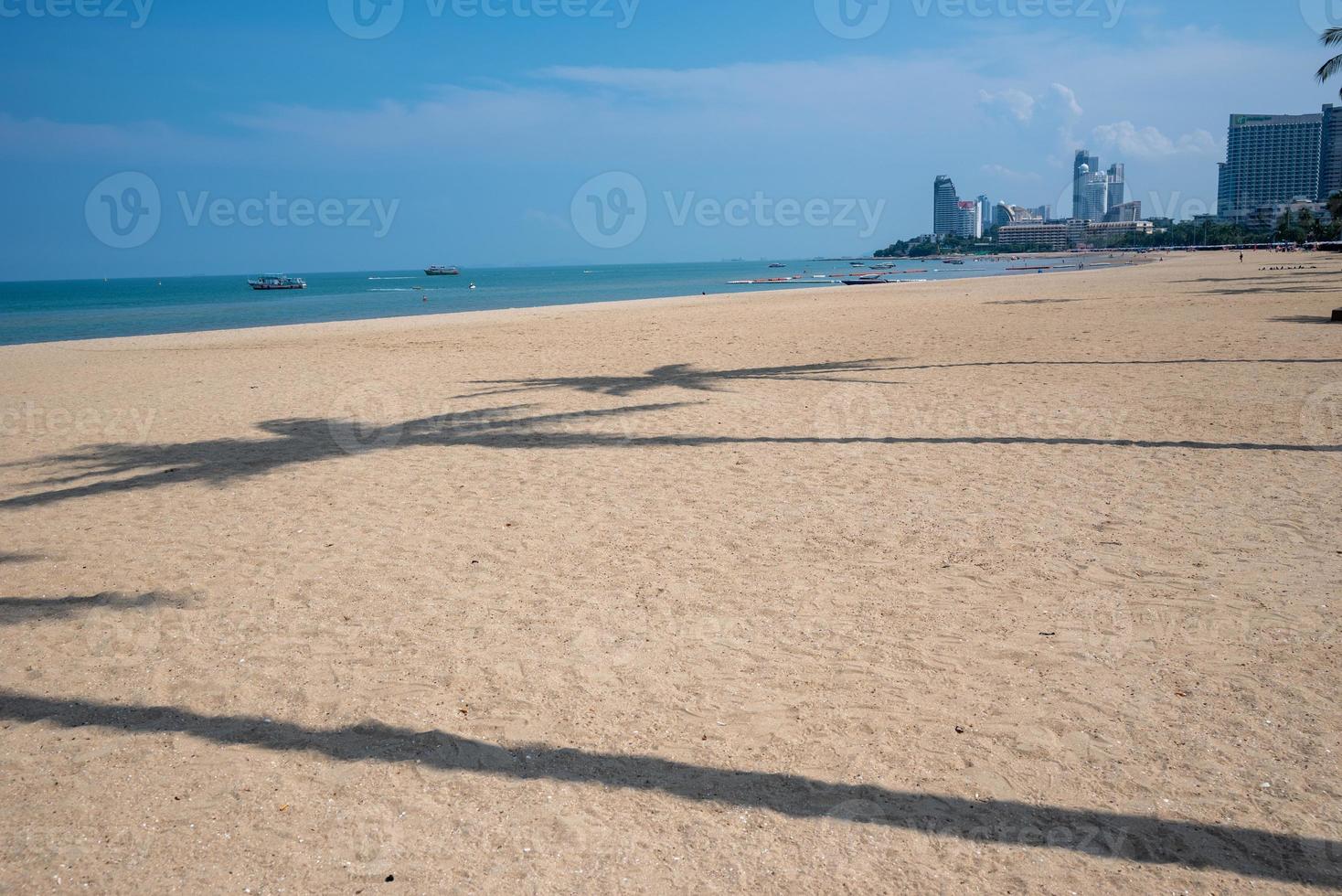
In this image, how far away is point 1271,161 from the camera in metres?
184

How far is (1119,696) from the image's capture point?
12.4 feet

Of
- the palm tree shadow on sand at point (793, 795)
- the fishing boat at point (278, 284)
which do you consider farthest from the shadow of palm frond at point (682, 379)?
the fishing boat at point (278, 284)

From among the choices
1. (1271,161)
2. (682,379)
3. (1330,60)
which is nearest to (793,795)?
(682,379)

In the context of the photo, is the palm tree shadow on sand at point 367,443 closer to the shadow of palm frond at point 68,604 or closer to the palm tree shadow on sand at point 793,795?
the shadow of palm frond at point 68,604

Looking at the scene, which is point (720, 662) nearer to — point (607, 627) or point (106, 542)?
point (607, 627)

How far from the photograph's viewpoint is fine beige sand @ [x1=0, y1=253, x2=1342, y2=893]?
115 inches

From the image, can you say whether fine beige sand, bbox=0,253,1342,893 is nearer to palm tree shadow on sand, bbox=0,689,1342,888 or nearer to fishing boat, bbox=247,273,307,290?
palm tree shadow on sand, bbox=0,689,1342,888

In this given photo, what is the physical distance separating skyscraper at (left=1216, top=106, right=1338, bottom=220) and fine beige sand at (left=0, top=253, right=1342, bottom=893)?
202 metres

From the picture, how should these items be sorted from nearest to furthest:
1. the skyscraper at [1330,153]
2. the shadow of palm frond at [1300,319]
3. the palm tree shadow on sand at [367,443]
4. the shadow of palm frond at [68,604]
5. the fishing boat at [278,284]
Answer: the shadow of palm frond at [68,604], the palm tree shadow on sand at [367,443], the shadow of palm frond at [1300,319], the fishing boat at [278,284], the skyscraper at [1330,153]

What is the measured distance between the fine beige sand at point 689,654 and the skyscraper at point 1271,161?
202277mm

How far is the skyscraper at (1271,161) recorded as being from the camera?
174m

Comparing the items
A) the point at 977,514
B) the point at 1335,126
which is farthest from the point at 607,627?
the point at 1335,126

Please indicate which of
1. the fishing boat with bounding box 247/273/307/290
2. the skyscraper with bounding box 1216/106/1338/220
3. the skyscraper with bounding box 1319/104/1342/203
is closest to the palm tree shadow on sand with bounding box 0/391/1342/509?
the fishing boat with bounding box 247/273/307/290

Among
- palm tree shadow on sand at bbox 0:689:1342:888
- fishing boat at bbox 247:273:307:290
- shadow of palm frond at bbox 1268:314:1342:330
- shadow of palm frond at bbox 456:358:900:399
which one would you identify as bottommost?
palm tree shadow on sand at bbox 0:689:1342:888
